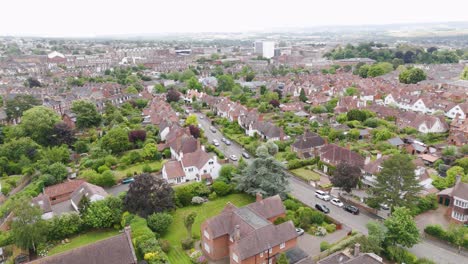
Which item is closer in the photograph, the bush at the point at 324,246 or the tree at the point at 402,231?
the tree at the point at 402,231

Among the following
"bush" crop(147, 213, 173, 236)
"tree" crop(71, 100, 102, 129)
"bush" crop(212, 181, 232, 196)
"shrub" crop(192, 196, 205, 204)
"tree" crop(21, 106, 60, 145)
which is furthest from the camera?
"tree" crop(71, 100, 102, 129)

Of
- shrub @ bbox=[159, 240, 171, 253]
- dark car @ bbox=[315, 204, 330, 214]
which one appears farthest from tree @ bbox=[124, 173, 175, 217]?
dark car @ bbox=[315, 204, 330, 214]

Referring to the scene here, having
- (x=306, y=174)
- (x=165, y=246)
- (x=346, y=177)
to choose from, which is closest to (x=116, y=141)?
(x=165, y=246)

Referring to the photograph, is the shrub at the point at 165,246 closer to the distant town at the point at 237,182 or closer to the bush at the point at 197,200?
the distant town at the point at 237,182

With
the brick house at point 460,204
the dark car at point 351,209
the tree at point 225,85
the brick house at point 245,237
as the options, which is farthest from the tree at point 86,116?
the brick house at point 460,204

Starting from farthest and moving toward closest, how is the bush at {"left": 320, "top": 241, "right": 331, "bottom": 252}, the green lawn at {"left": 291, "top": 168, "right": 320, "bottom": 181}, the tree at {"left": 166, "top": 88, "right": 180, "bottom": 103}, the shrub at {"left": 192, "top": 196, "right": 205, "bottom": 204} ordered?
the tree at {"left": 166, "top": 88, "right": 180, "bottom": 103}, the green lawn at {"left": 291, "top": 168, "right": 320, "bottom": 181}, the shrub at {"left": 192, "top": 196, "right": 205, "bottom": 204}, the bush at {"left": 320, "top": 241, "right": 331, "bottom": 252}

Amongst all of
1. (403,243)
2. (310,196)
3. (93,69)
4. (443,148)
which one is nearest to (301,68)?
(93,69)

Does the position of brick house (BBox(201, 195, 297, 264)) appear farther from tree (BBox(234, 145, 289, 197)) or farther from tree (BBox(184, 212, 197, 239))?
tree (BBox(234, 145, 289, 197))
